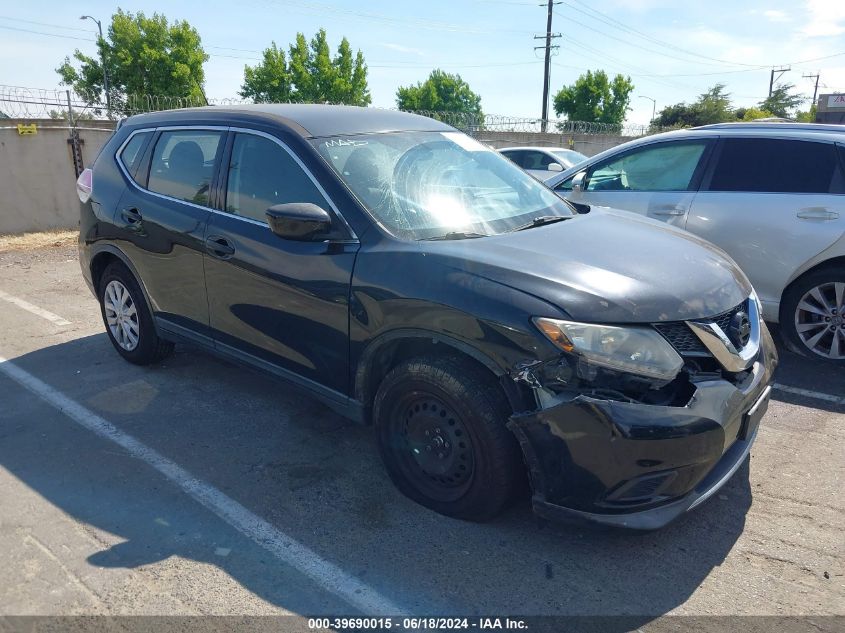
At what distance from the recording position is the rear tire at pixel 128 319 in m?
4.68

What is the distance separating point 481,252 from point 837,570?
6.59 ft

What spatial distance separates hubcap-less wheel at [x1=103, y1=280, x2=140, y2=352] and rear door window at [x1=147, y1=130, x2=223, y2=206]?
3.01ft

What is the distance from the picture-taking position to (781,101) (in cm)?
6088

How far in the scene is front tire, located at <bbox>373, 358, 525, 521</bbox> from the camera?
2.73m

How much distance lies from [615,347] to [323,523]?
1569 mm

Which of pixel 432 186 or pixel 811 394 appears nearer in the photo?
pixel 432 186

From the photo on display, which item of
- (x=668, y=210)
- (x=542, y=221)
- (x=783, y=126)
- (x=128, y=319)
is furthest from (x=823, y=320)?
(x=128, y=319)

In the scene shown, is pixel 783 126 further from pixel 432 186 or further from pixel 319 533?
pixel 319 533

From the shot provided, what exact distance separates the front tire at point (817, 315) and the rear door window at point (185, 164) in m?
4.33

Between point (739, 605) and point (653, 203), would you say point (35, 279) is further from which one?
point (739, 605)

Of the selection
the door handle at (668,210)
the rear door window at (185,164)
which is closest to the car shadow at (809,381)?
the door handle at (668,210)

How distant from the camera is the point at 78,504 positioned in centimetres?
319

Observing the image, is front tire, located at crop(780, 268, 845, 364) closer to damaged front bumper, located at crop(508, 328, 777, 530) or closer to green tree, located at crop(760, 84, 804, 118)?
damaged front bumper, located at crop(508, 328, 777, 530)

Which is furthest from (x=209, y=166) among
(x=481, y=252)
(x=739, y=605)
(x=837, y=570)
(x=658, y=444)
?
(x=837, y=570)
